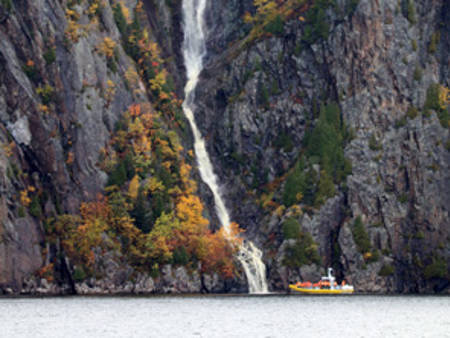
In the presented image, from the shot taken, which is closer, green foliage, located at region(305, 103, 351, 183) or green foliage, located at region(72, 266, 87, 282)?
green foliage, located at region(72, 266, 87, 282)

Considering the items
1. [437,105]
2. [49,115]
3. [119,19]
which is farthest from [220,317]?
[119,19]

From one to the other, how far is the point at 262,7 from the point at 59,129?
57.5 m

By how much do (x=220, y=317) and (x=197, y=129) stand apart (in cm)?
8183

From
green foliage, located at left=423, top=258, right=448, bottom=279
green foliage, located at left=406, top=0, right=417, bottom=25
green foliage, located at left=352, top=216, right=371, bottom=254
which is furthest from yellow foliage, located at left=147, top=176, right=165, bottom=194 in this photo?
green foliage, located at left=406, top=0, right=417, bottom=25

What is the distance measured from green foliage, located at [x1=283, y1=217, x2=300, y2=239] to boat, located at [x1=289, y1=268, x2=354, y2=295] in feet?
25.5

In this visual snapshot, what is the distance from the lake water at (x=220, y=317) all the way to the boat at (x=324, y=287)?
47.6ft

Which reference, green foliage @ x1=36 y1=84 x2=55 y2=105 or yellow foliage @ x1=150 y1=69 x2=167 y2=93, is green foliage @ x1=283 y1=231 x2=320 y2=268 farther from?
green foliage @ x1=36 y1=84 x2=55 y2=105

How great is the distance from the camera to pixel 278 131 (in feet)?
557

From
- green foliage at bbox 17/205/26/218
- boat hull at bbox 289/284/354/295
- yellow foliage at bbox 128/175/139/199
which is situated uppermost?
yellow foliage at bbox 128/175/139/199

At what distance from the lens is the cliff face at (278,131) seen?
13638 cm

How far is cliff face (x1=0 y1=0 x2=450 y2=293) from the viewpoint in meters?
136

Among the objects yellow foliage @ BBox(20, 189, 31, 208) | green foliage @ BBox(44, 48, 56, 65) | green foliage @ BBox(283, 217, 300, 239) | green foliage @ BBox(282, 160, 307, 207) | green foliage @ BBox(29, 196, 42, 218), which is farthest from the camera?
green foliage @ BBox(282, 160, 307, 207)

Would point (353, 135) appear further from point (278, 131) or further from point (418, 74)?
point (418, 74)

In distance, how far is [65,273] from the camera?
133m
